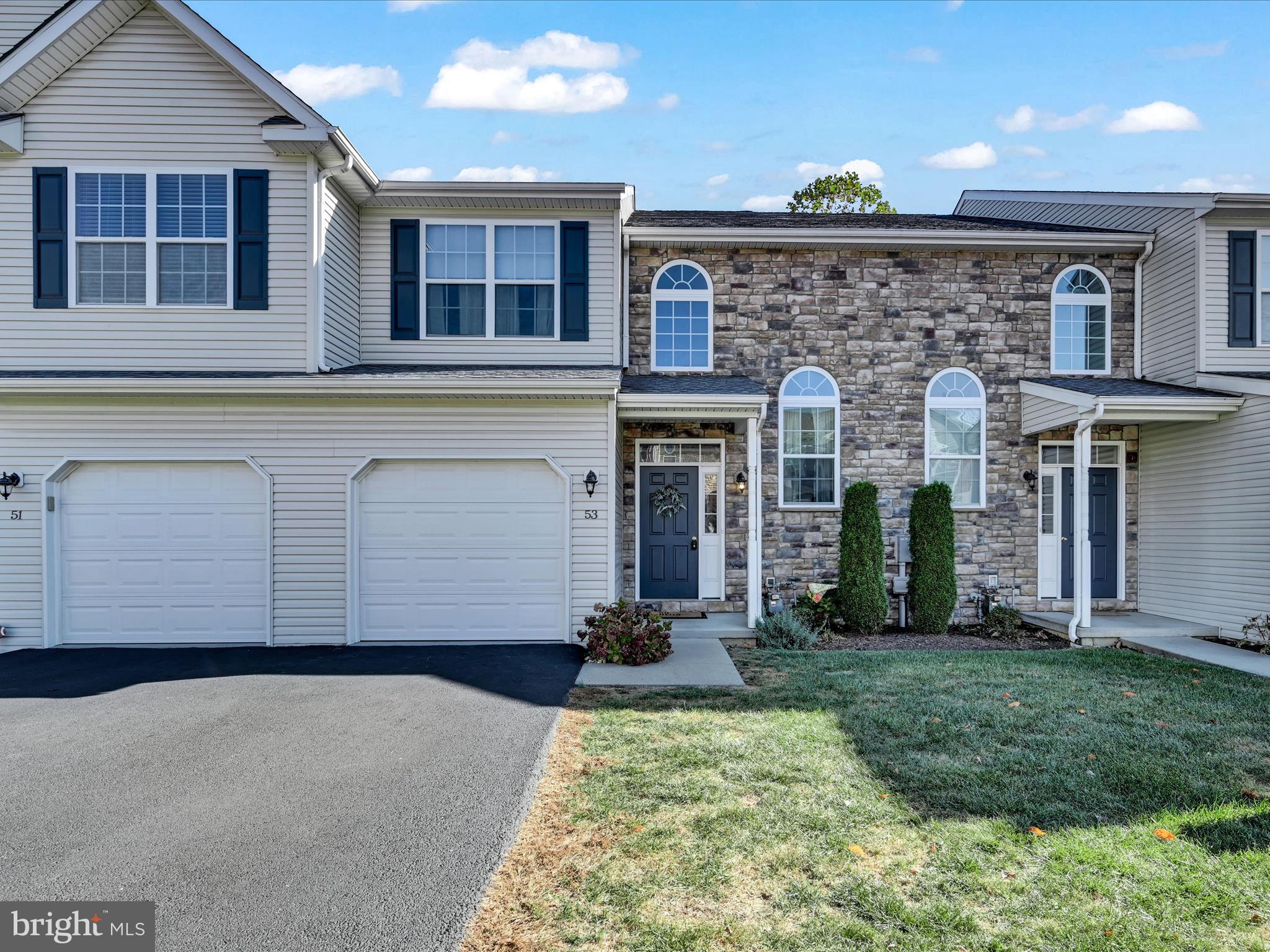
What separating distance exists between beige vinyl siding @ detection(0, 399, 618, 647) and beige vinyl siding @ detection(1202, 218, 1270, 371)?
28.0 ft

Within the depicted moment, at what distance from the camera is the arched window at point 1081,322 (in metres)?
10.7

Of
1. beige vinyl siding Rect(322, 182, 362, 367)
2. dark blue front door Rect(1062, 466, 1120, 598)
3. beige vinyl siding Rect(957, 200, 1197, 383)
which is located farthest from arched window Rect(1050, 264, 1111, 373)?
beige vinyl siding Rect(322, 182, 362, 367)

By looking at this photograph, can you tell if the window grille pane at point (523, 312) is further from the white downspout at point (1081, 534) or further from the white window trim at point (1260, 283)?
the white window trim at point (1260, 283)

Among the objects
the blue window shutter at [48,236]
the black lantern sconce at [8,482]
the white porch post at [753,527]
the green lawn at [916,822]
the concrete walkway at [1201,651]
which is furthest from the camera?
the white porch post at [753,527]

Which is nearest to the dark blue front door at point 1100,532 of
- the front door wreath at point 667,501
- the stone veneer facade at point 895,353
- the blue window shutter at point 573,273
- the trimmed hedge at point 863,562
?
the stone veneer facade at point 895,353

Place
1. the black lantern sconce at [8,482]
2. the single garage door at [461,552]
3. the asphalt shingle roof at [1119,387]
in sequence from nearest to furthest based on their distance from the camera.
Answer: the black lantern sconce at [8,482] < the single garage door at [461,552] < the asphalt shingle roof at [1119,387]

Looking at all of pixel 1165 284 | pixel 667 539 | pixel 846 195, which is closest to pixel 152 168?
pixel 667 539

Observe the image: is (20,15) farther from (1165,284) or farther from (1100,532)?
(1100,532)

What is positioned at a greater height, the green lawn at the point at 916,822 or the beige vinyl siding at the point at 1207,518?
the beige vinyl siding at the point at 1207,518

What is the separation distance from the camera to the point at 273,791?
421 cm

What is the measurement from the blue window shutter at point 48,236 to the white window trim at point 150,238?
0.07 meters

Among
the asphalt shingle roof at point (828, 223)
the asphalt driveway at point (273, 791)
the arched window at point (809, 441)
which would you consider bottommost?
the asphalt driveway at point (273, 791)

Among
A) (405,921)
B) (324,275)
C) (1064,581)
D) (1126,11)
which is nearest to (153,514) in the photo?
(324,275)

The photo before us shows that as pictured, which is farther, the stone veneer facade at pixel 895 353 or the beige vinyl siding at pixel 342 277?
the stone veneer facade at pixel 895 353
